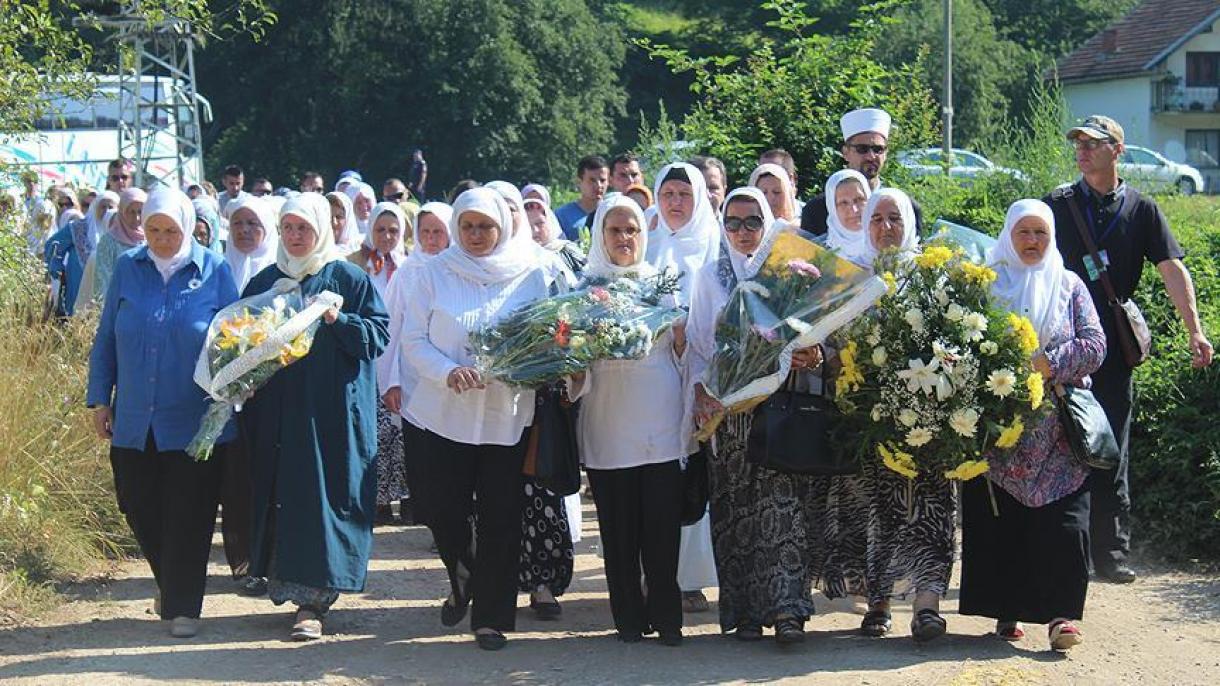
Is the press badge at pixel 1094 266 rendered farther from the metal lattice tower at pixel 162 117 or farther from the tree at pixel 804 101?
Result: the metal lattice tower at pixel 162 117

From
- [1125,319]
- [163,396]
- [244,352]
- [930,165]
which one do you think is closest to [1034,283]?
[1125,319]

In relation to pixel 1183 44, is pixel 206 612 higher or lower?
lower

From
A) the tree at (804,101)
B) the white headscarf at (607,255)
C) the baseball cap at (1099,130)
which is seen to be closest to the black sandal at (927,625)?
the white headscarf at (607,255)

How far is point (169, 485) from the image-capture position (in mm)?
7086

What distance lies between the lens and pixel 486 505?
6926mm

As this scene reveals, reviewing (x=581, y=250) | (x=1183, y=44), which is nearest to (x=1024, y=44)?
(x=1183, y=44)

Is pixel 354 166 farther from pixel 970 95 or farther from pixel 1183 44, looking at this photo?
pixel 1183 44

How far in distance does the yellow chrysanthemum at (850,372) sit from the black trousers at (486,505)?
1406 mm

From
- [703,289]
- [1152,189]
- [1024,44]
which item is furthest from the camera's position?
[1024,44]

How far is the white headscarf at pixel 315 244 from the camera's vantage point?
7.06 m

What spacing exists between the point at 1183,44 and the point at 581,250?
5305cm

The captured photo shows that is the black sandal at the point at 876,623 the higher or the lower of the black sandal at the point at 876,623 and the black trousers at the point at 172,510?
the lower

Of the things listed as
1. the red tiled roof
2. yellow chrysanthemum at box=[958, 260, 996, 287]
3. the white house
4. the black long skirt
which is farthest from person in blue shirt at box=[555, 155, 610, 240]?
the red tiled roof

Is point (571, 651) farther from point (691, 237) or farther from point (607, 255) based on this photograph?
point (691, 237)
